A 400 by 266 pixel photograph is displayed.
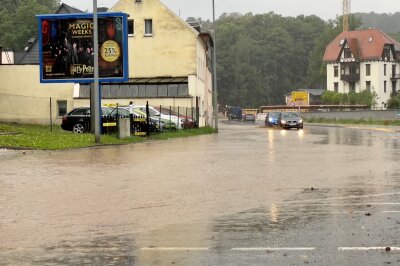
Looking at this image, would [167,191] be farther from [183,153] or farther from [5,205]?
[183,153]

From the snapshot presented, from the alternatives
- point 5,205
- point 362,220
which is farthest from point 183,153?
point 362,220

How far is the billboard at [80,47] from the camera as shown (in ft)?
104

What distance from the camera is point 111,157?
69.7 ft

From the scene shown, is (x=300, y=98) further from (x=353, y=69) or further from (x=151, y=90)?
(x=151, y=90)

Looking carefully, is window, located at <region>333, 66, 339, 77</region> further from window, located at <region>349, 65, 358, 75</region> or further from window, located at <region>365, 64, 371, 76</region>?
window, located at <region>365, 64, 371, 76</region>

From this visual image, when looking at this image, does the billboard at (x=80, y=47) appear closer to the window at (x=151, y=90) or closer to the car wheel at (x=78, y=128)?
the car wheel at (x=78, y=128)

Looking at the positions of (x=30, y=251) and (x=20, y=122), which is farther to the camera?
(x=20, y=122)

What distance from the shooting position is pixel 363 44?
113 meters

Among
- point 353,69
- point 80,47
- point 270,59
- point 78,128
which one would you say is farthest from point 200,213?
point 270,59

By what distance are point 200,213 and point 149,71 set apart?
152 feet

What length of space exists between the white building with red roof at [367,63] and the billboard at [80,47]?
8310cm

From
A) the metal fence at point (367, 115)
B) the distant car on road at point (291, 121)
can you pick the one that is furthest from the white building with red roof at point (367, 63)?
the distant car on road at point (291, 121)

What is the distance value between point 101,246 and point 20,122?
4666cm

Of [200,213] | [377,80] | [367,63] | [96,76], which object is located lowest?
[200,213]
